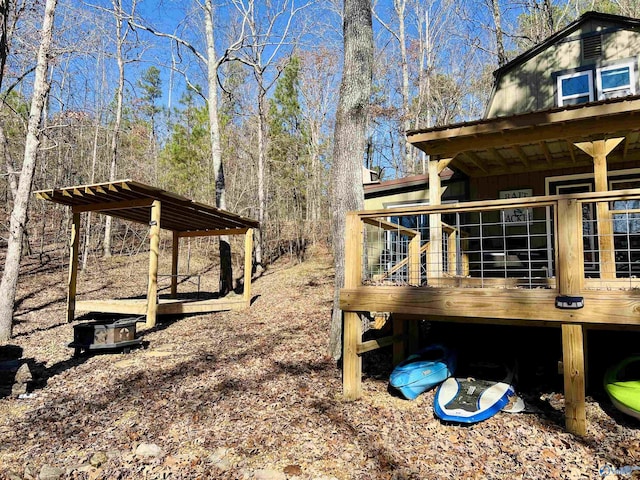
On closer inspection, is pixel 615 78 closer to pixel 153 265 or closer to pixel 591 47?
pixel 591 47

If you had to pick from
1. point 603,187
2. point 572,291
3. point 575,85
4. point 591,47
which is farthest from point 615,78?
point 572,291

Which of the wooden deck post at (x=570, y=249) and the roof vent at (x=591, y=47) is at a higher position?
the roof vent at (x=591, y=47)

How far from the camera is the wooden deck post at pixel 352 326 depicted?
4.76 meters

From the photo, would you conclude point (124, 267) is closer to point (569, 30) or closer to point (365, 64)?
point (365, 64)

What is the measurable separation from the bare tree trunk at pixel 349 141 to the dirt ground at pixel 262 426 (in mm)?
1340

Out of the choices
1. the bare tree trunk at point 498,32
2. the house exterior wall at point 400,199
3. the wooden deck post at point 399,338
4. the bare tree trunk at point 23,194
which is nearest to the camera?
the wooden deck post at point 399,338

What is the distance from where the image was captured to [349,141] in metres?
6.20

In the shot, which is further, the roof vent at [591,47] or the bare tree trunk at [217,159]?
the bare tree trunk at [217,159]

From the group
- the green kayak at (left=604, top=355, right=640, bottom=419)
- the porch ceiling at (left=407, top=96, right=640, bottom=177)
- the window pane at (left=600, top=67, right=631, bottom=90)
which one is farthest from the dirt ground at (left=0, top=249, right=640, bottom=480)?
the window pane at (left=600, top=67, right=631, bottom=90)

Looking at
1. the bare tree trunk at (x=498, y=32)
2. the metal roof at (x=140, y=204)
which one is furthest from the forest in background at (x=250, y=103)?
the metal roof at (x=140, y=204)

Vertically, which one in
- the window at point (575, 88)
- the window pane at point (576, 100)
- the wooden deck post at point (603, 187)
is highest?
the window at point (575, 88)

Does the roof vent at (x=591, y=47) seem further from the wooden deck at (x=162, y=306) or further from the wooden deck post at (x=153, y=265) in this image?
the wooden deck post at (x=153, y=265)

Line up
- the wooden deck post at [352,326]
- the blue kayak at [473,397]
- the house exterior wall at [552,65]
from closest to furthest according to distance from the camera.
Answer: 1. the blue kayak at [473,397]
2. the wooden deck post at [352,326]
3. the house exterior wall at [552,65]

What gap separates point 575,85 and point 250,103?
14.4 m
